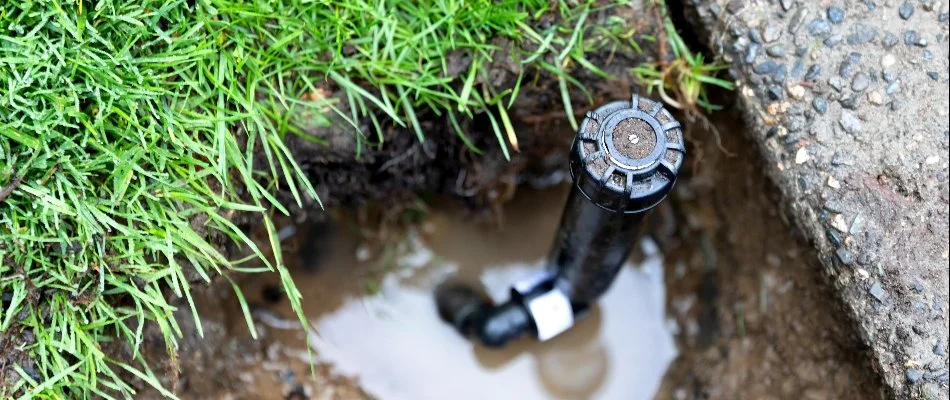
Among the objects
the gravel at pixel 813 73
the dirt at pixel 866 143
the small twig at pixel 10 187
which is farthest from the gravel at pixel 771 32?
the small twig at pixel 10 187

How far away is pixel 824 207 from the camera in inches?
64.4

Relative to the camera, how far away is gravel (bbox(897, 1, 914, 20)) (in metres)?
1.73

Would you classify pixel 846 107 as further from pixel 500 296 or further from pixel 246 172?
pixel 246 172

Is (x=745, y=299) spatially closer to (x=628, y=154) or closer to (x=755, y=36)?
(x=755, y=36)

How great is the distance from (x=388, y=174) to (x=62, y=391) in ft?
2.92

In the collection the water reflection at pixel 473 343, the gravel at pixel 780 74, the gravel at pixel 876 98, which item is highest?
the gravel at pixel 780 74

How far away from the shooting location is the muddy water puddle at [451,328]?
89.4 inches

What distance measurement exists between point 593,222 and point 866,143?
0.64m

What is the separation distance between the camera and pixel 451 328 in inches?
90.7

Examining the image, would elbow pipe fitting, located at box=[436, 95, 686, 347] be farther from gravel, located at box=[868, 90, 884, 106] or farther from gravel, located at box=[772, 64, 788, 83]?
gravel, located at box=[868, 90, 884, 106]

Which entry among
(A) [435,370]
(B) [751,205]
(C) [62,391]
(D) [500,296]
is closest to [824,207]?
(B) [751,205]

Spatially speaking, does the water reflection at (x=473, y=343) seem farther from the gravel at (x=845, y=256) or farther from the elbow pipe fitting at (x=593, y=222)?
the gravel at (x=845, y=256)

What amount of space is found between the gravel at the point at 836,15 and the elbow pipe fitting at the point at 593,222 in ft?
1.97

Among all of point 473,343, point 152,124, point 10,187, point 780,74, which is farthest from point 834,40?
point 10,187
